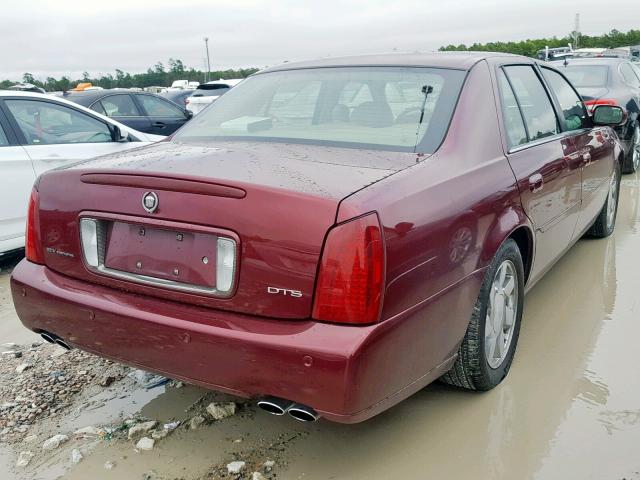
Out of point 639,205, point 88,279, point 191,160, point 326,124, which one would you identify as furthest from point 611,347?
point 639,205

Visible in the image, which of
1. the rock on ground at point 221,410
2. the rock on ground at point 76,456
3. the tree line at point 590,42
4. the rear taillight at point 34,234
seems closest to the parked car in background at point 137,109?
the rear taillight at point 34,234

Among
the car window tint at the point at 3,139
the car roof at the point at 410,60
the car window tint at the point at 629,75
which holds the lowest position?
the car window tint at the point at 3,139

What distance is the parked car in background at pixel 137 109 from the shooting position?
379 inches

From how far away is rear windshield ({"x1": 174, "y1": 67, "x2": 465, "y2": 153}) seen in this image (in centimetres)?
272

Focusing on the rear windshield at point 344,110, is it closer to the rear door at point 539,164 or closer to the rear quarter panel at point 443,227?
the rear quarter panel at point 443,227

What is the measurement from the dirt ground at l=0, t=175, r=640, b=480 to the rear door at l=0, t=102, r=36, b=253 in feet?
6.00

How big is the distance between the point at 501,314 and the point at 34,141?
4.19m

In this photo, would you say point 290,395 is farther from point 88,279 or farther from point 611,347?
point 611,347

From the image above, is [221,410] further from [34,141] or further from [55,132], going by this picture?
[55,132]

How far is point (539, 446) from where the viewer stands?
99.1 inches

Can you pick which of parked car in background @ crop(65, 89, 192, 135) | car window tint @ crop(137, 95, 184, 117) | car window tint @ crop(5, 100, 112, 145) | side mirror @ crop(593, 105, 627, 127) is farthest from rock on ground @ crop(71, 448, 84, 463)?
car window tint @ crop(137, 95, 184, 117)

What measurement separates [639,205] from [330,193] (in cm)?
558

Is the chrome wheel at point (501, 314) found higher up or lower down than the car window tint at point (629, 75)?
lower down

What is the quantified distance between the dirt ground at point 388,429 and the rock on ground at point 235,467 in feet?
0.05
